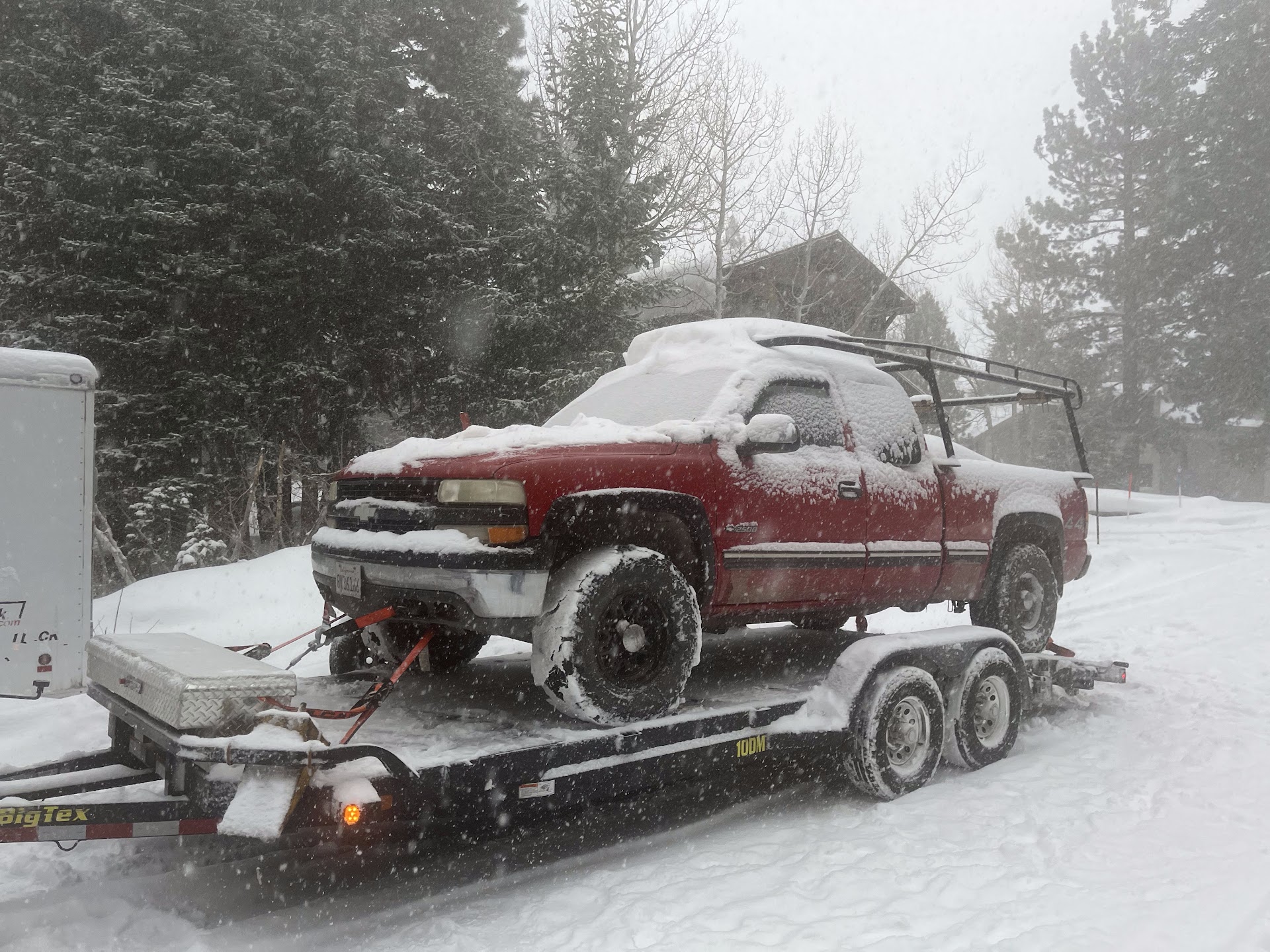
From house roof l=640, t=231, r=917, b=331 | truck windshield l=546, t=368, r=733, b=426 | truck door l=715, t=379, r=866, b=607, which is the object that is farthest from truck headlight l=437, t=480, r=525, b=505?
house roof l=640, t=231, r=917, b=331

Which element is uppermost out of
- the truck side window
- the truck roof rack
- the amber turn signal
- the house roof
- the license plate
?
the house roof

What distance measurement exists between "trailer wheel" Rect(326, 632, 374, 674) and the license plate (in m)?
1.03

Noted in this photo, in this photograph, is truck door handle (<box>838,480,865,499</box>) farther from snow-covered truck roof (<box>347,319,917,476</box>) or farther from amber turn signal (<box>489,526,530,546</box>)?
amber turn signal (<box>489,526,530,546</box>)

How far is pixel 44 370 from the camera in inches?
201

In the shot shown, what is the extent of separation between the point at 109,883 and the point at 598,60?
14.4m

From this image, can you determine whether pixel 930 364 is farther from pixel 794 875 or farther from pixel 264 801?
pixel 264 801

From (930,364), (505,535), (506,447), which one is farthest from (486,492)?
(930,364)

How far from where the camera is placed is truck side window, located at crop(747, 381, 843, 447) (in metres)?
4.92

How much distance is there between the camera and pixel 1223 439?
34.1 meters

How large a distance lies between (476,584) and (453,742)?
2.06 ft

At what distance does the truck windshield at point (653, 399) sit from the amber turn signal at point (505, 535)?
132cm

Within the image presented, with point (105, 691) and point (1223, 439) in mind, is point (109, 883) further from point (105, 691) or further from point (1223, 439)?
point (1223, 439)

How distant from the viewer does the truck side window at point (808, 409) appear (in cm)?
492

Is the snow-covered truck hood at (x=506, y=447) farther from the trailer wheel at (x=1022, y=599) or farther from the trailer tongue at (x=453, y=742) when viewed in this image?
the trailer wheel at (x=1022, y=599)
